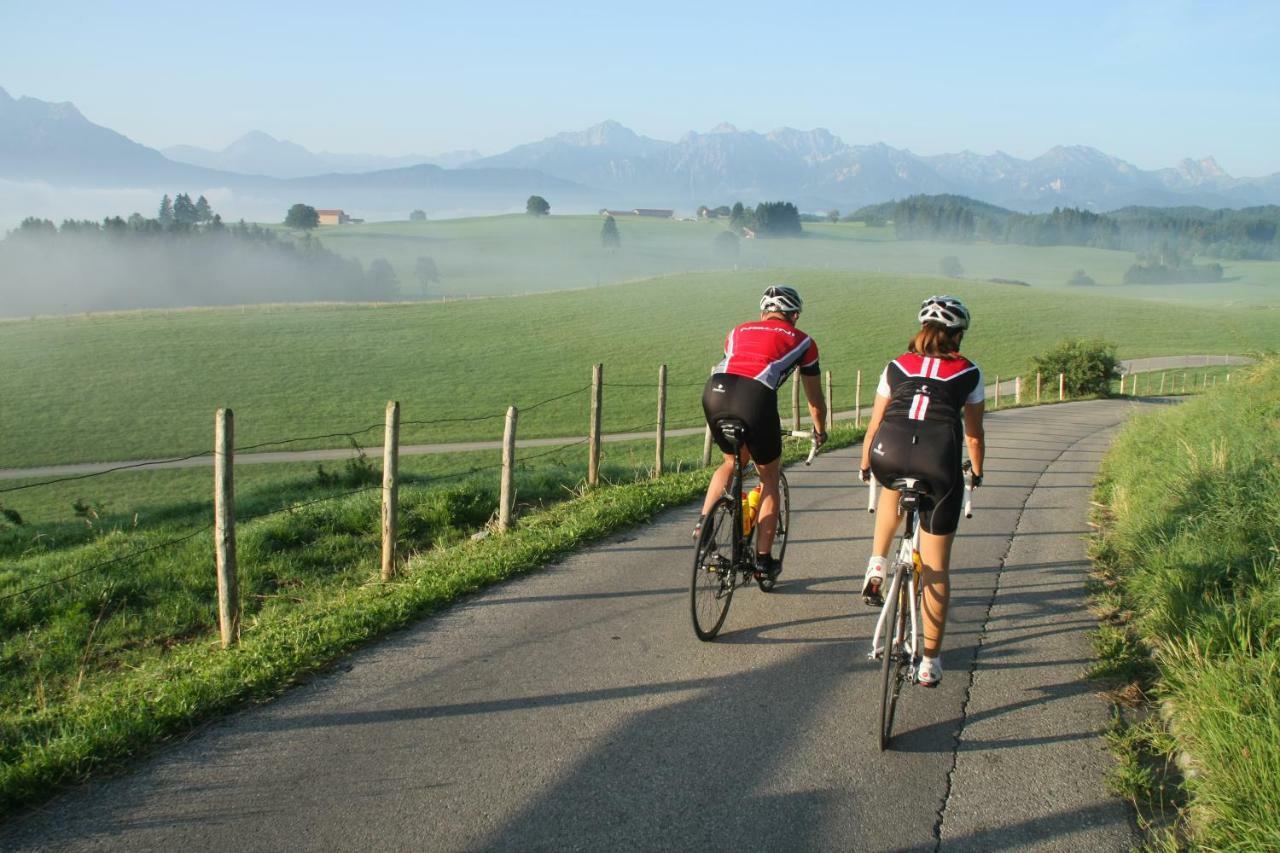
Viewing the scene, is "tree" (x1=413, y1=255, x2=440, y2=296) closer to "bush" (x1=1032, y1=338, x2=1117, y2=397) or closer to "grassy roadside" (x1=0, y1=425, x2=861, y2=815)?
"bush" (x1=1032, y1=338, x2=1117, y2=397)

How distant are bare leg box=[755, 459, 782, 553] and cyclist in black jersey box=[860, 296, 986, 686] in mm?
1281

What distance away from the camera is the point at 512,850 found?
3.43m

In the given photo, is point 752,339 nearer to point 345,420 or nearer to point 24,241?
point 345,420

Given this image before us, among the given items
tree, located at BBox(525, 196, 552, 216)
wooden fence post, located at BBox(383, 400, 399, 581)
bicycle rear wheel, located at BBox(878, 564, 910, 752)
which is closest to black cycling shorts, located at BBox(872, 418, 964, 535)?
bicycle rear wheel, located at BBox(878, 564, 910, 752)

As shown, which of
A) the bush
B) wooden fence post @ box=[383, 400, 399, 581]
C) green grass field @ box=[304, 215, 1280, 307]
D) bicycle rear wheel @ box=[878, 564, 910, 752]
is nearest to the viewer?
bicycle rear wheel @ box=[878, 564, 910, 752]

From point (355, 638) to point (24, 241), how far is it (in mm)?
125877

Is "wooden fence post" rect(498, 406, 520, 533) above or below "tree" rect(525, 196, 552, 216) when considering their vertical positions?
below

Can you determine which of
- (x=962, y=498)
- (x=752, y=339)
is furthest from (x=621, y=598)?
(x=962, y=498)

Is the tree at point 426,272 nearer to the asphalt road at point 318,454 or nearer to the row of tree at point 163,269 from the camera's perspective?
the row of tree at point 163,269

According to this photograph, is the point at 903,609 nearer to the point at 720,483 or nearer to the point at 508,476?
the point at 720,483

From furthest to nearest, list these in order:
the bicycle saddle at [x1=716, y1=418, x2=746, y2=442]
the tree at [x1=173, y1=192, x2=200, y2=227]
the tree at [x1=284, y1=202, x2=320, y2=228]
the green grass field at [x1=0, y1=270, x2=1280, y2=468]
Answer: the tree at [x1=284, y1=202, x2=320, y2=228] → the tree at [x1=173, y1=192, x2=200, y2=227] → the green grass field at [x1=0, y1=270, x2=1280, y2=468] → the bicycle saddle at [x1=716, y1=418, x2=746, y2=442]

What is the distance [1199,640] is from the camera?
4918 mm

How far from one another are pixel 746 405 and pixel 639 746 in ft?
7.21

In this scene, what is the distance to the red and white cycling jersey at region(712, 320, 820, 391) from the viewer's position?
18.8 ft
